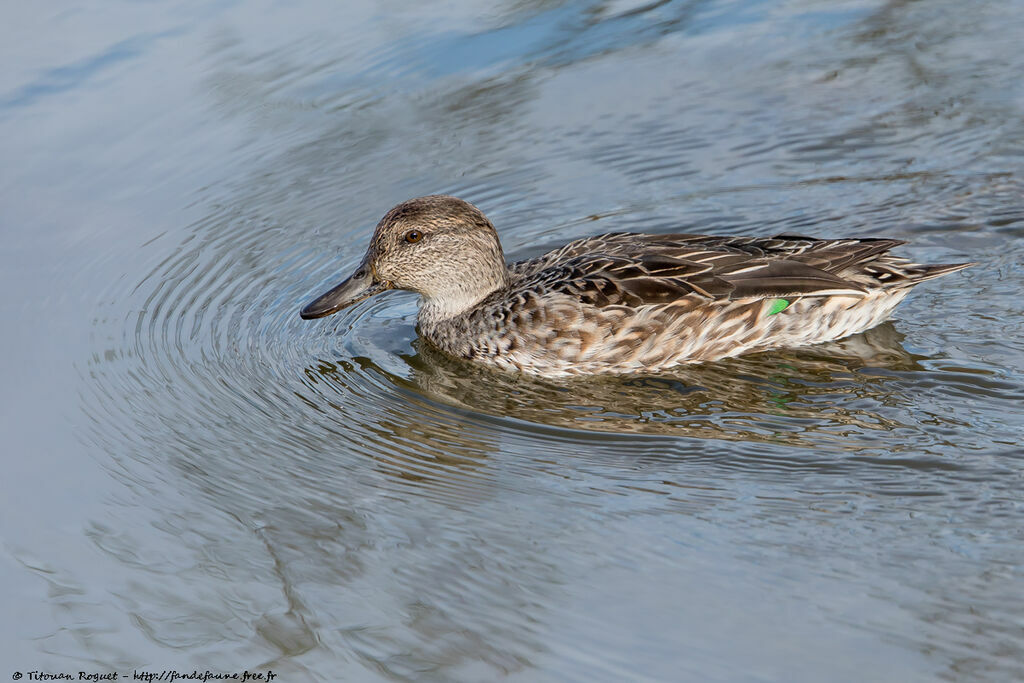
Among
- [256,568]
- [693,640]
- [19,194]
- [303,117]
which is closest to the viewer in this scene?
[693,640]

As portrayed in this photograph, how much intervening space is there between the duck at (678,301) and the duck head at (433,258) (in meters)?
0.02

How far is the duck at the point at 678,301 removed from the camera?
24.0ft

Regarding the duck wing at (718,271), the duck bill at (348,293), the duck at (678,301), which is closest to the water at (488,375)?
the duck at (678,301)

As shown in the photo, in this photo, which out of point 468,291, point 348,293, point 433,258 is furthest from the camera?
point 468,291

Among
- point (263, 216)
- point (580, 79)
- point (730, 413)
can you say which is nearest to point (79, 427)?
point (263, 216)

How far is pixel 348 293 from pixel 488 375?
1.04 m

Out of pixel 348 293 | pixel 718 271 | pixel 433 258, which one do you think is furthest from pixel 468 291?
pixel 718 271

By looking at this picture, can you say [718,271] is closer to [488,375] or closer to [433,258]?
[488,375]

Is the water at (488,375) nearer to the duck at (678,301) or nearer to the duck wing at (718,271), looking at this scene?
the duck at (678,301)

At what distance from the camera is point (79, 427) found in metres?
6.59

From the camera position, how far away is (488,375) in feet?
24.7

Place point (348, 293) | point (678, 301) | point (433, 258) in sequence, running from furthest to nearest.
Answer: point (433, 258) → point (348, 293) → point (678, 301)

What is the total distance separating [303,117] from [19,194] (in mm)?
2389

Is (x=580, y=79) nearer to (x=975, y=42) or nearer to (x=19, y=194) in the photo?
(x=975, y=42)
